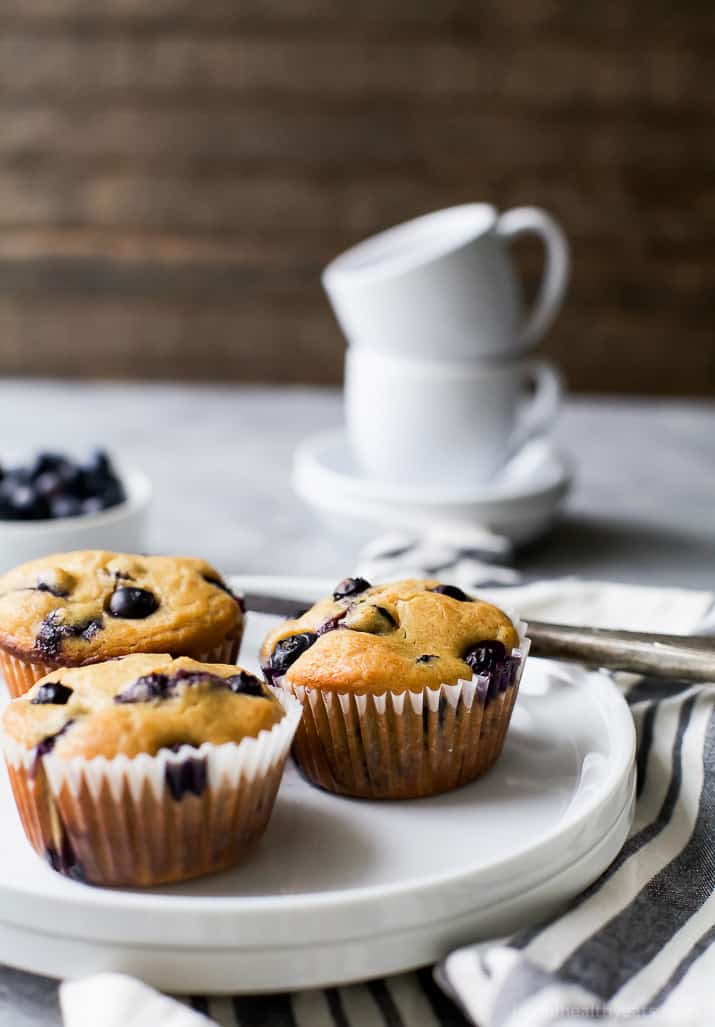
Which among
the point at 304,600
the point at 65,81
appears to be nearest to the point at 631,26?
the point at 65,81

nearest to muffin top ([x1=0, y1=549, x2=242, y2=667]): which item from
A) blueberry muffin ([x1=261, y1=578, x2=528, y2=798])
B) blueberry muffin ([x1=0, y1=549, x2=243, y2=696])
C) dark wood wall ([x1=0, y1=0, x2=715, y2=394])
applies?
blueberry muffin ([x1=0, y1=549, x2=243, y2=696])

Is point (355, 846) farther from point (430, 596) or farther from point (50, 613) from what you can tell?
point (50, 613)

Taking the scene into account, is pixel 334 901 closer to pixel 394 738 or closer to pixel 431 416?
pixel 394 738

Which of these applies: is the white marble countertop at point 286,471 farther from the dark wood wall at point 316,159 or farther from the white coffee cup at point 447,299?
the dark wood wall at point 316,159

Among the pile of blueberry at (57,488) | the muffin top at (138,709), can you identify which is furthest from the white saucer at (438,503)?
the muffin top at (138,709)

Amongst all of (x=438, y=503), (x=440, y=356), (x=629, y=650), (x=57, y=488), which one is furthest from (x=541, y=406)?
(x=629, y=650)

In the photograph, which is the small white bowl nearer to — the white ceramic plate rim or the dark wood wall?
the white ceramic plate rim
